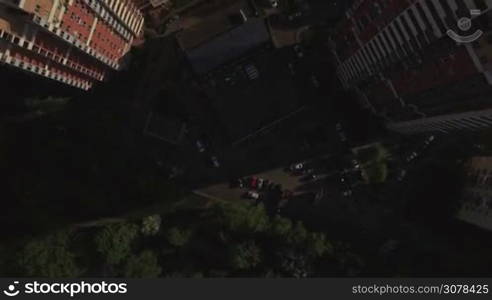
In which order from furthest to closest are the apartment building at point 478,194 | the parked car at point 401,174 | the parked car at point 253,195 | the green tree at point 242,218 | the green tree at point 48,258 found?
the parked car at point 401,174 < the parked car at point 253,195 < the green tree at point 242,218 < the apartment building at point 478,194 < the green tree at point 48,258

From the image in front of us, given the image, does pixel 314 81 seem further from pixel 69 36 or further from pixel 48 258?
pixel 48 258

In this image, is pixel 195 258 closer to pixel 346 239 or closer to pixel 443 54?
pixel 346 239

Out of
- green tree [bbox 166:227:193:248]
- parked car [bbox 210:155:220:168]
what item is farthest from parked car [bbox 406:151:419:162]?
green tree [bbox 166:227:193:248]

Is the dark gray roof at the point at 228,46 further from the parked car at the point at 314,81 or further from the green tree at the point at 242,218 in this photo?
the green tree at the point at 242,218

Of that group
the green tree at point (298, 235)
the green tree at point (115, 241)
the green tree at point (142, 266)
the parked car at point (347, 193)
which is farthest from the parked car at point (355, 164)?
the green tree at point (115, 241)

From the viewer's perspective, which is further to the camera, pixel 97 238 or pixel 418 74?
pixel 97 238

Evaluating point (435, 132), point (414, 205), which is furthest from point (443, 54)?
point (414, 205)
